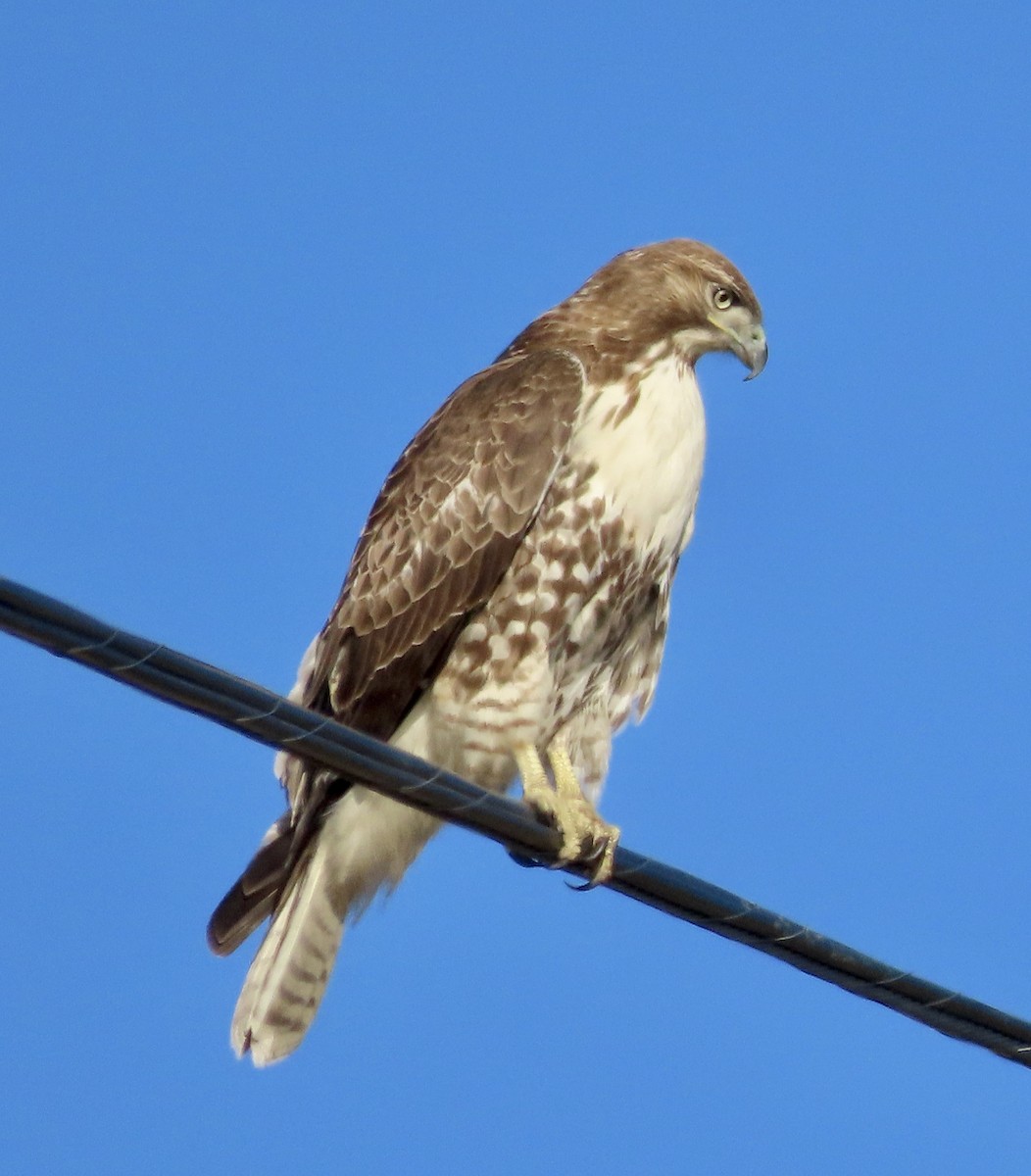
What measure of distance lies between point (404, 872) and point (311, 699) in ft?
2.16

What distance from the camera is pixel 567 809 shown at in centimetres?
598

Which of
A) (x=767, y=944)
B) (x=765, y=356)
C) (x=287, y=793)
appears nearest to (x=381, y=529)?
(x=287, y=793)

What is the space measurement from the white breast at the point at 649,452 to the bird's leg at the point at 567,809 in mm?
740

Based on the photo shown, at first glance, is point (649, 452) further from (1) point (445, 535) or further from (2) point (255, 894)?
(2) point (255, 894)

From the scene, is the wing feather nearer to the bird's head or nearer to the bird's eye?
the bird's head

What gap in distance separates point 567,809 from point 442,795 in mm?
1928

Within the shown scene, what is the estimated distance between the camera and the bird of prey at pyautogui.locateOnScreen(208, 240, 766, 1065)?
629 centimetres

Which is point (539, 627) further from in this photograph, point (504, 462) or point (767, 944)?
point (767, 944)

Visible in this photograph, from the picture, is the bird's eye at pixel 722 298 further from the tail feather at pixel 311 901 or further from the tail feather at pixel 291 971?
the tail feather at pixel 291 971

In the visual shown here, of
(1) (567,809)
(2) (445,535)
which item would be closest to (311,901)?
(1) (567,809)

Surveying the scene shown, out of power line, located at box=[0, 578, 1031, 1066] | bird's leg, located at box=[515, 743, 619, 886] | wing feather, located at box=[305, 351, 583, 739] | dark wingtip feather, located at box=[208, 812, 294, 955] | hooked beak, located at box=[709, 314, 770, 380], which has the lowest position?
power line, located at box=[0, 578, 1031, 1066]

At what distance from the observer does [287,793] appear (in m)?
6.70

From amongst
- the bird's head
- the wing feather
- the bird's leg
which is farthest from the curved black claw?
the bird's head

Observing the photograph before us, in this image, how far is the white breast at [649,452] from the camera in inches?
248
